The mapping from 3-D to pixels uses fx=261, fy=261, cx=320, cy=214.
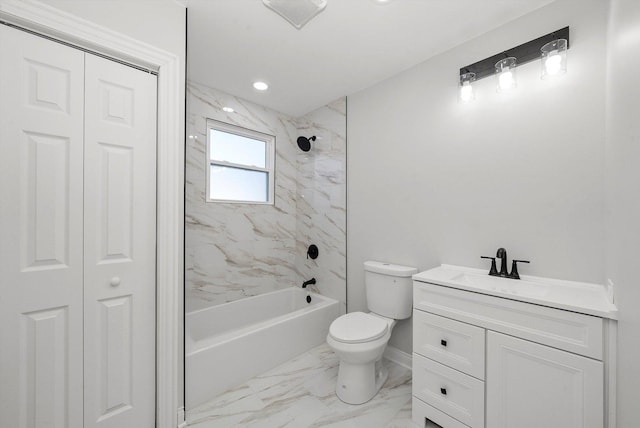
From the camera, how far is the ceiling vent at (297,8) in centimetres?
145

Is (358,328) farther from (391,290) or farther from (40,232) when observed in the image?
(40,232)

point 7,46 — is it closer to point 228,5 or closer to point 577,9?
point 228,5

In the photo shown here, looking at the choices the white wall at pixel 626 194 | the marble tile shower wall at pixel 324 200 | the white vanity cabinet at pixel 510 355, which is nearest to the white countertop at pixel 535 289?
the white vanity cabinet at pixel 510 355

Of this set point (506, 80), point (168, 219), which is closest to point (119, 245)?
point (168, 219)

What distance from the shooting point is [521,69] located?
5.24 feet

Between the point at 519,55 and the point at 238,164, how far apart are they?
2460mm

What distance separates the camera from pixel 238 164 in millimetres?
2812

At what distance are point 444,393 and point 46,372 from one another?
6.50 ft

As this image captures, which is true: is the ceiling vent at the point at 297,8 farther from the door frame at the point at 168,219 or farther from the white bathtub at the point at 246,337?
the white bathtub at the point at 246,337

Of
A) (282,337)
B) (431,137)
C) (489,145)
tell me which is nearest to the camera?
(489,145)

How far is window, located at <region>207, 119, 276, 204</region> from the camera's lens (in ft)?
8.61

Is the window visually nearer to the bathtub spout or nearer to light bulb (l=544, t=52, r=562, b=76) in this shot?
the bathtub spout

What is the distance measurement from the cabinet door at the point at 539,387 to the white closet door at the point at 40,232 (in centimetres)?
202

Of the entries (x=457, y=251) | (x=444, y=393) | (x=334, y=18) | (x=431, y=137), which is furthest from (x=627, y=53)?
(x=444, y=393)
